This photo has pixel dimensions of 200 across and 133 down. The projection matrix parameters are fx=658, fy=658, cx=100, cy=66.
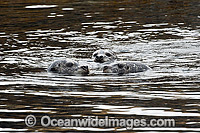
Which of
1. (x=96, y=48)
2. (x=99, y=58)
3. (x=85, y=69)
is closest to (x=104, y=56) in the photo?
(x=99, y=58)

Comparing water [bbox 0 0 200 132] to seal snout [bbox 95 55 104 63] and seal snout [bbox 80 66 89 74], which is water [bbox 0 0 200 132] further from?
seal snout [bbox 80 66 89 74]

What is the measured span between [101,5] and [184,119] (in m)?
19.2

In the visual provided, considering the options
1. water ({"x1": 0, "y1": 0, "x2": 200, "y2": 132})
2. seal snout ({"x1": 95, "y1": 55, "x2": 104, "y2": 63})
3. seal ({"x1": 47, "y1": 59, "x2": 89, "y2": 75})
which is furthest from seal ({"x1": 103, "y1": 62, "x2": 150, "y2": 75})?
seal snout ({"x1": 95, "y1": 55, "x2": 104, "y2": 63})

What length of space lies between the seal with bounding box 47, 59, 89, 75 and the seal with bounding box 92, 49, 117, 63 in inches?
66.3

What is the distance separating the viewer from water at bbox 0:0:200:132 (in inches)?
441

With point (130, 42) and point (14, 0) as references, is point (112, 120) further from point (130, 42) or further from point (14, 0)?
point (14, 0)

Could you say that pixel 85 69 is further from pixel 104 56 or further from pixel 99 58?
pixel 104 56

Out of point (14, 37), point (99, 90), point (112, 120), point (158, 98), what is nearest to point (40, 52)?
point (14, 37)

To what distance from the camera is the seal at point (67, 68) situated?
1539 cm

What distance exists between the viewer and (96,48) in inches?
771

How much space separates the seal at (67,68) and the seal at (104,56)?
1683mm

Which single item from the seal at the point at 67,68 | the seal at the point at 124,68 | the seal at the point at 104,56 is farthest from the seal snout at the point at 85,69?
the seal at the point at 104,56

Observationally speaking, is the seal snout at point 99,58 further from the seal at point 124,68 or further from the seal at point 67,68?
the seal at point 124,68

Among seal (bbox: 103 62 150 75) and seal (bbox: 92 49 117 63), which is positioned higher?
seal (bbox: 103 62 150 75)
